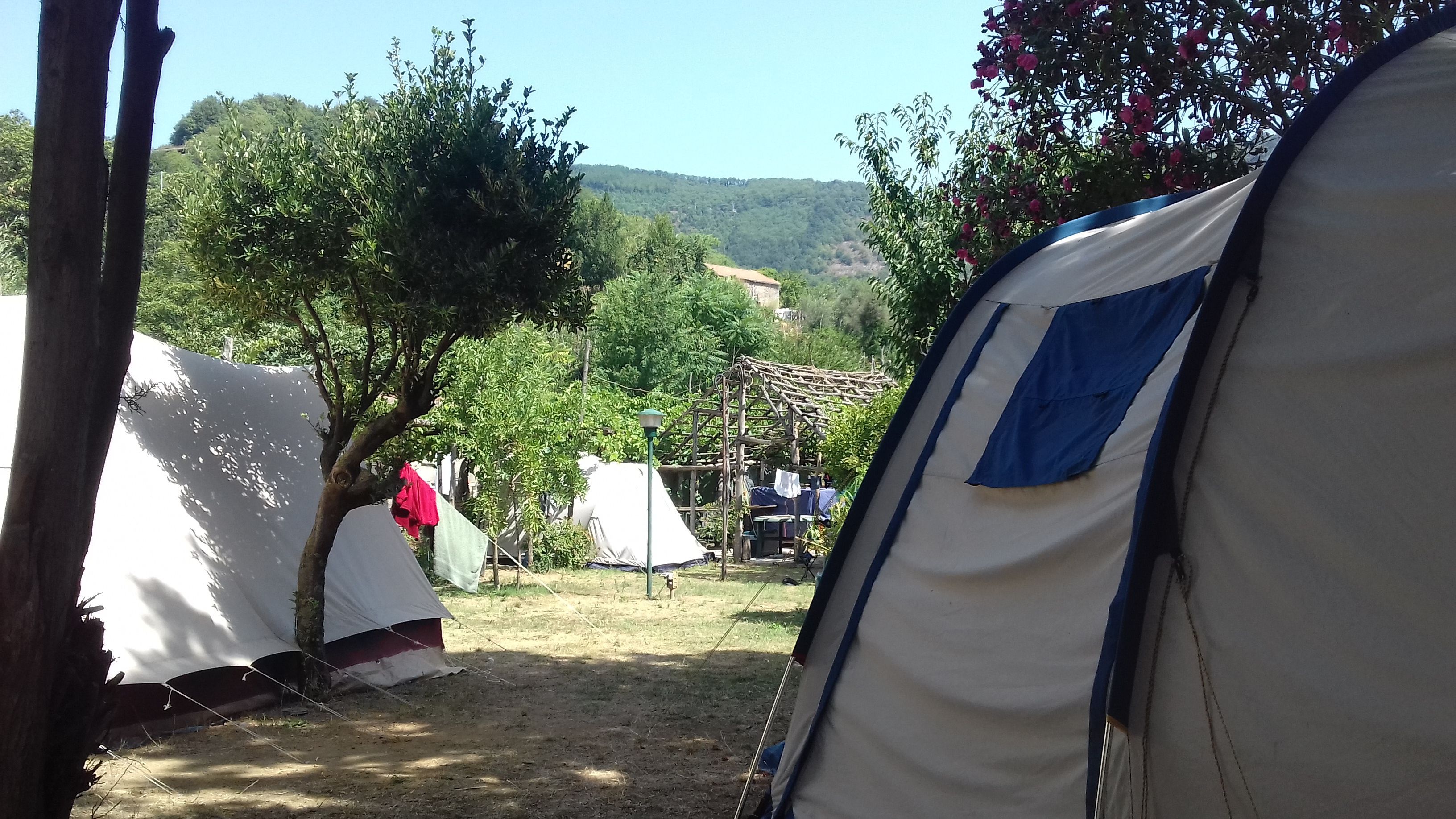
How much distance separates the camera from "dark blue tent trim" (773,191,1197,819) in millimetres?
5016

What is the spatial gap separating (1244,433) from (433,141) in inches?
251

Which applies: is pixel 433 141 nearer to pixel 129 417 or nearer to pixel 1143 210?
pixel 129 417

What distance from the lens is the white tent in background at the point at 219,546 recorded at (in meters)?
7.07

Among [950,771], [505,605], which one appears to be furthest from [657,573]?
[950,771]

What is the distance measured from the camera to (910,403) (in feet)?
17.3

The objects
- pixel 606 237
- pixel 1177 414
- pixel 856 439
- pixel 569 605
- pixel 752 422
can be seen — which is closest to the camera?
pixel 1177 414

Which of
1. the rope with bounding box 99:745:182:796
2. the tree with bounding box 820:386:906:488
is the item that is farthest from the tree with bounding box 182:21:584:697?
the tree with bounding box 820:386:906:488

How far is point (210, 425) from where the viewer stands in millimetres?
8367

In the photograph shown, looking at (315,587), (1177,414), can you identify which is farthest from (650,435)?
(1177,414)

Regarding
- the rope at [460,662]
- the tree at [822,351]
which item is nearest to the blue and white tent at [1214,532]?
the rope at [460,662]

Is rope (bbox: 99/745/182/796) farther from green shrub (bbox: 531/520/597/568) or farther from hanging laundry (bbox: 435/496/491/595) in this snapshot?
green shrub (bbox: 531/520/597/568)

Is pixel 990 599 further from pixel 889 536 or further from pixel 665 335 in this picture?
pixel 665 335

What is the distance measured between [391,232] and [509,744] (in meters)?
3.57

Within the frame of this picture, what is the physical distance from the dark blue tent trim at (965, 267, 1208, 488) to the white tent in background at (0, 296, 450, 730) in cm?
481
